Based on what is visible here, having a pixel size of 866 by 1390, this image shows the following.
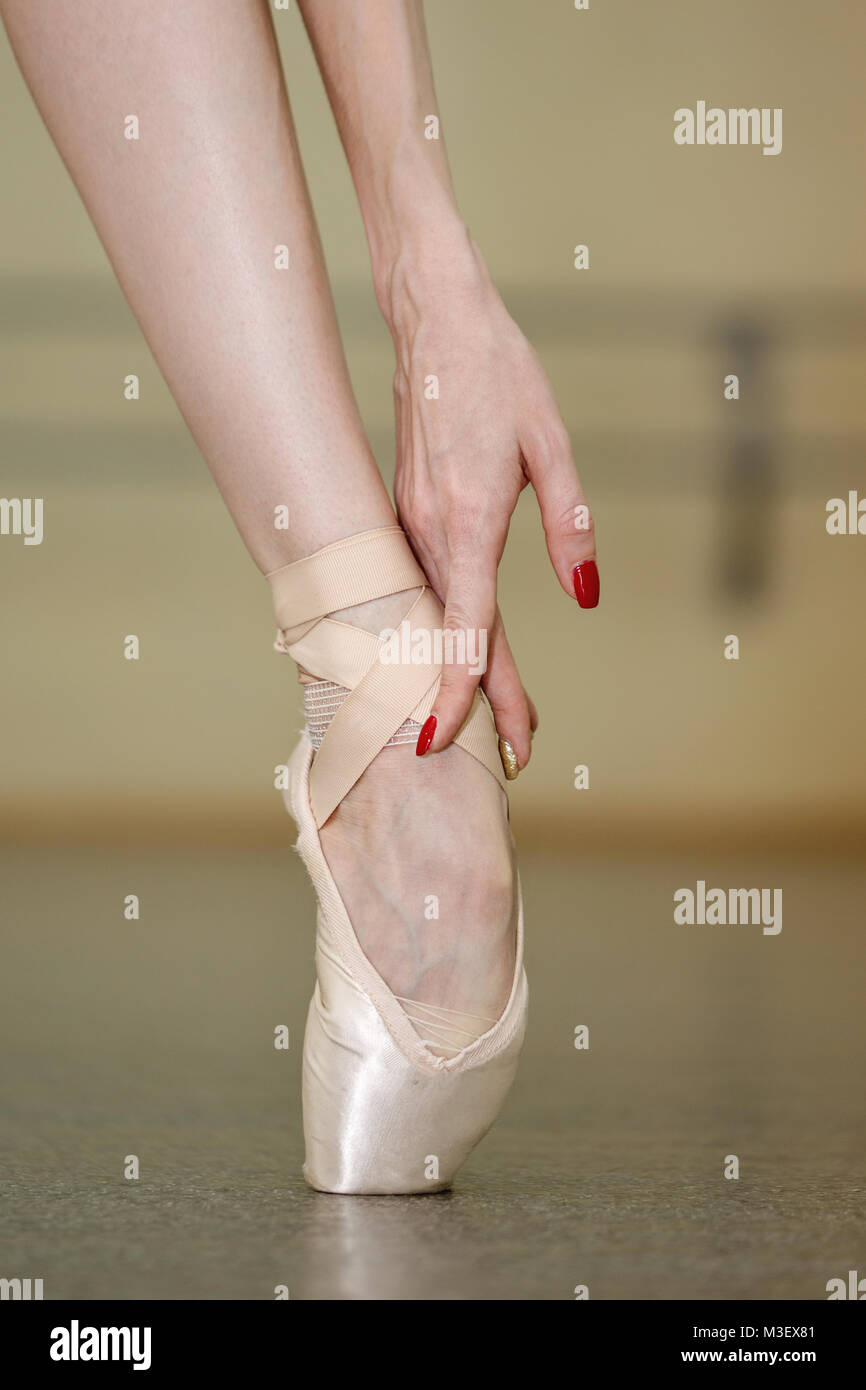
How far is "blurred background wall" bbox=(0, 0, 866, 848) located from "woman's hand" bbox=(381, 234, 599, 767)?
1.45 m

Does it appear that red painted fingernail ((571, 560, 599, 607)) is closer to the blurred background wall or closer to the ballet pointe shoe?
the ballet pointe shoe

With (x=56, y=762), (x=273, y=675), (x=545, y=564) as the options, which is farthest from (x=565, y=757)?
(x=56, y=762)

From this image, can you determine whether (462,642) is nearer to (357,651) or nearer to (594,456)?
(357,651)

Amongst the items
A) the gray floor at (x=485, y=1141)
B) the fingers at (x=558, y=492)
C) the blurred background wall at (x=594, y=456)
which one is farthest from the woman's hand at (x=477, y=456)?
the blurred background wall at (x=594, y=456)

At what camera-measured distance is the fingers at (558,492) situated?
1.85 ft

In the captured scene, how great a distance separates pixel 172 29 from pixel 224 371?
5.2 inches

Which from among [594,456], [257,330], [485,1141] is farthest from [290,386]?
[594,456]

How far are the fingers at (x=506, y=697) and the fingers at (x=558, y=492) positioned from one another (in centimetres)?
4

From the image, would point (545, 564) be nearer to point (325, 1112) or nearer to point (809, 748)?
point (809, 748)

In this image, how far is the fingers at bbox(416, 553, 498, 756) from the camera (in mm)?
532

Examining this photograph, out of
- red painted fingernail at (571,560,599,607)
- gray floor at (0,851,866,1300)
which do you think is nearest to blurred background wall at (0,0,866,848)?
gray floor at (0,851,866,1300)

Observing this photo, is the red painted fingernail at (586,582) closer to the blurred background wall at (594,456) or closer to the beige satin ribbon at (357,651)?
the beige satin ribbon at (357,651)

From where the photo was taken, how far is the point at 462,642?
544 mm

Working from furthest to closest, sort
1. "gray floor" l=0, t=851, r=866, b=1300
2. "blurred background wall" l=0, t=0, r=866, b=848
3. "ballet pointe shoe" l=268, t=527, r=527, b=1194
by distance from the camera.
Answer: "blurred background wall" l=0, t=0, r=866, b=848 < "ballet pointe shoe" l=268, t=527, r=527, b=1194 < "gray floor" l=0, t=851, r=866, b=1300
